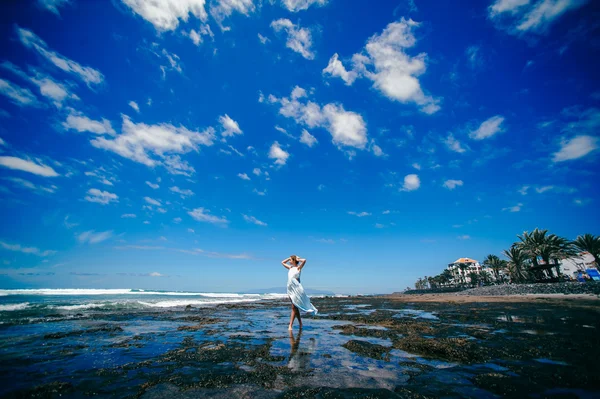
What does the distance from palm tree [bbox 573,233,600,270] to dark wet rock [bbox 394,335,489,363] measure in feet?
172

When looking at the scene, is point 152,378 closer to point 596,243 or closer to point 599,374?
point 599,374

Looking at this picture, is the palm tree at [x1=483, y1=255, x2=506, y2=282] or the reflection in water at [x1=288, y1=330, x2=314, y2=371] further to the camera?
the palm tree at [x1=483, y1=255, x2=506, y2=282]

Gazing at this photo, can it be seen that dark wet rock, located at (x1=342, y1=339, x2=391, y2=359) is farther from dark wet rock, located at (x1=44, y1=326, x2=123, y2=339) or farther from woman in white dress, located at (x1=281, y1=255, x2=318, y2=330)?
dark wet rock, located at (x1=44, y1=326, x2=123, y2=339)

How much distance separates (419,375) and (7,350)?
9990mm

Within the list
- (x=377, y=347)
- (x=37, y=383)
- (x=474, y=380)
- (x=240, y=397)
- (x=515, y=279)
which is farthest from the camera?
(x=515, y=279)

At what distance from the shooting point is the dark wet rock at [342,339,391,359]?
17.9 feet

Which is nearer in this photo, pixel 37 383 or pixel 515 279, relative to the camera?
pixel 37 383

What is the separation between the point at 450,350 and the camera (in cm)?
534

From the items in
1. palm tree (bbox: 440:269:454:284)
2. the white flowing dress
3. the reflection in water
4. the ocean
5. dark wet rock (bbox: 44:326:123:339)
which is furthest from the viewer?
palm tree (bbox: 440:269:454:284)

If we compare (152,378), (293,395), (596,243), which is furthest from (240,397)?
(596,243)

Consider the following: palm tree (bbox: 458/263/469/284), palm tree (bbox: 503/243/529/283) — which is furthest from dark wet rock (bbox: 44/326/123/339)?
palm tree (bbox: 458/263/469/284)

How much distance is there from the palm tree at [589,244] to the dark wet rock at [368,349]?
54391mm

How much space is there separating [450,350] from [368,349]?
1798mm

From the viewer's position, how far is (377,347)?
6.09 meters
